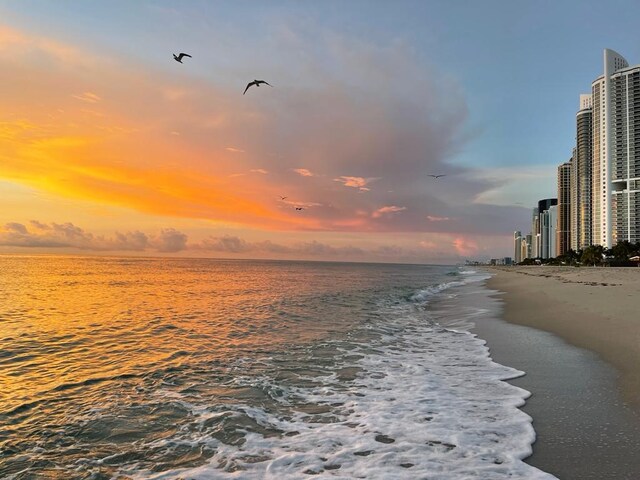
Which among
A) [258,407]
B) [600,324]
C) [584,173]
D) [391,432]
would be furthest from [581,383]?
[584,173]

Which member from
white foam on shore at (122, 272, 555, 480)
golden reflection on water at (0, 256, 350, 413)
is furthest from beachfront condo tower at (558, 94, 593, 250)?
white foam on shore at (122, 272, 555, 480)

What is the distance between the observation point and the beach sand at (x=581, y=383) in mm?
5160

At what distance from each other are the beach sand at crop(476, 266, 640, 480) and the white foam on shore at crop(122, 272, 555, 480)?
369mm

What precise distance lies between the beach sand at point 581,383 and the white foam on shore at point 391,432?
14.5 inches

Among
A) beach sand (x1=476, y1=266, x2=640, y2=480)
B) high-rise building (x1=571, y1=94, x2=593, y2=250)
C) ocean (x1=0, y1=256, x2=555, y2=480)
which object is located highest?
high-rise building (x1=571, y1=94, x2=593, y2=250)

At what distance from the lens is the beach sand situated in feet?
16.9

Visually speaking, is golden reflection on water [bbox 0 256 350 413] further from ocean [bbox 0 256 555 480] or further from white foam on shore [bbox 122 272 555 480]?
white foam on shore [bbox 122 272 555 480]

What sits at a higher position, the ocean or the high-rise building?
the high-rise building

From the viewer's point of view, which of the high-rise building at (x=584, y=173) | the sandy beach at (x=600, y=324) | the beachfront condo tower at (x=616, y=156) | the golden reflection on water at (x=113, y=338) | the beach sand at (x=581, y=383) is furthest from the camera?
the high-rise building at (x=584, y=173)

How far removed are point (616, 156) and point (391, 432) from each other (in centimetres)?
18100

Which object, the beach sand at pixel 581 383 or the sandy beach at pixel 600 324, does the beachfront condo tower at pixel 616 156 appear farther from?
the beach sand at pixel 581 383

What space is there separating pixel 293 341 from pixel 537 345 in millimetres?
7916

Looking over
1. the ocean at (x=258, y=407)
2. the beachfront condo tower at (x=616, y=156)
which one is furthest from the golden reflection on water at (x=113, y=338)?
the beachfront condo tower at (x=616, y=156)

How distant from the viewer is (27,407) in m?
7.80
